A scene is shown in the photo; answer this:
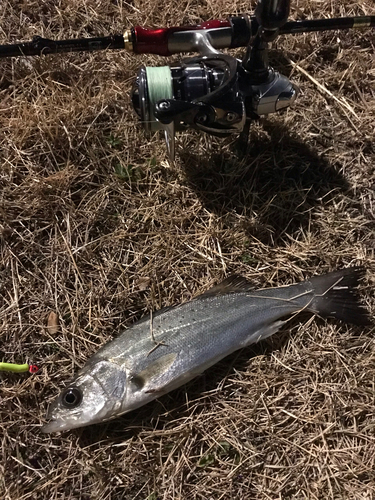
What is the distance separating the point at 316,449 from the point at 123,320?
1.35 m

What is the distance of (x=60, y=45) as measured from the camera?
9.48 feet

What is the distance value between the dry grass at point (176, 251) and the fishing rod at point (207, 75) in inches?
16.9

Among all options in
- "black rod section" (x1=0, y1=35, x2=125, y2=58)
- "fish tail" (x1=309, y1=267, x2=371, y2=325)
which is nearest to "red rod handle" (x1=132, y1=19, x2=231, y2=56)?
"black rod section" (x1=0, y1=35, x2=125, y2=58)

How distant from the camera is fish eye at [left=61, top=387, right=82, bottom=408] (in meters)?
2.55

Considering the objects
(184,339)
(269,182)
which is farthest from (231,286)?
(269,182)

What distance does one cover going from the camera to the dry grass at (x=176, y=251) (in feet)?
8.82

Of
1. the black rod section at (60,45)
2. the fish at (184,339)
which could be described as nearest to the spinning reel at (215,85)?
the black rod section at (60,45)

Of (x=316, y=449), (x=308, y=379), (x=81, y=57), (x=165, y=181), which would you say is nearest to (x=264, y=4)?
(x=165, y=181)

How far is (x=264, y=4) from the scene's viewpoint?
93.0 inches

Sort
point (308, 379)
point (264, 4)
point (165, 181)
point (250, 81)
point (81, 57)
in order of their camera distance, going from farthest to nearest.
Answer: point (81, 57) < point (165, 181) < point (308, 379) < point (250, 81) < point (264, 4)

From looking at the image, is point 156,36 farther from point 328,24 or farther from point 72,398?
A: point 72,398

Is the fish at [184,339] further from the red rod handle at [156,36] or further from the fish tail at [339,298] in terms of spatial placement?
the red rod handle at [156,36]

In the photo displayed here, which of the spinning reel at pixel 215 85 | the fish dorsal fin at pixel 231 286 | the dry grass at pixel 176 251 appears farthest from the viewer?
the fish dorsal fin at pixel 231 286

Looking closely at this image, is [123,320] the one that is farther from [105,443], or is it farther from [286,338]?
[286,338]
